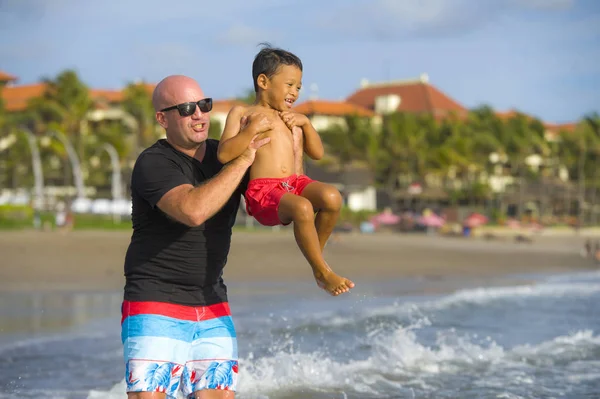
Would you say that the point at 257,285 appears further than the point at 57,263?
No

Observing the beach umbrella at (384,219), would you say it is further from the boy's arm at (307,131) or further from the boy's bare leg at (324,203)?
the boy's bare leg at (324,203)

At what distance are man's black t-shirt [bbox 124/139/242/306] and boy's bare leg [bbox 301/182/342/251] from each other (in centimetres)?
39

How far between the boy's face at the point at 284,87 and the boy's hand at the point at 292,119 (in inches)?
1.5

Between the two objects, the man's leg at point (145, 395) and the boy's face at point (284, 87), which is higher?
the boy's face at point (284, 87)

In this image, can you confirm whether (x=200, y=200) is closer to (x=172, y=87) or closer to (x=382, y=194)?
(x=172, y=87)

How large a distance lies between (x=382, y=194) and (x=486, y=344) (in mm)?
63999

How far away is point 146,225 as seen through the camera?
4023mm

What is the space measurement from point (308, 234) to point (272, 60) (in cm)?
89

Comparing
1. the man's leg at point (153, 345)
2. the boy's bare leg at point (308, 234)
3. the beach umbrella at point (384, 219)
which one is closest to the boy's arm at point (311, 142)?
the boy's bare leg at point (308, 234)

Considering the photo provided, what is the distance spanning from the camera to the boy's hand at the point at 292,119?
4.34 metres

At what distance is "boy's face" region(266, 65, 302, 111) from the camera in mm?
4273

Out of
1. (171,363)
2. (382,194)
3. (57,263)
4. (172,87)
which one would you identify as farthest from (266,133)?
(382,194)

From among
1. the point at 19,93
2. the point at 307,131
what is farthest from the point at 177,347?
the point at 19,93

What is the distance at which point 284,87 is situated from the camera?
4.30 meters
